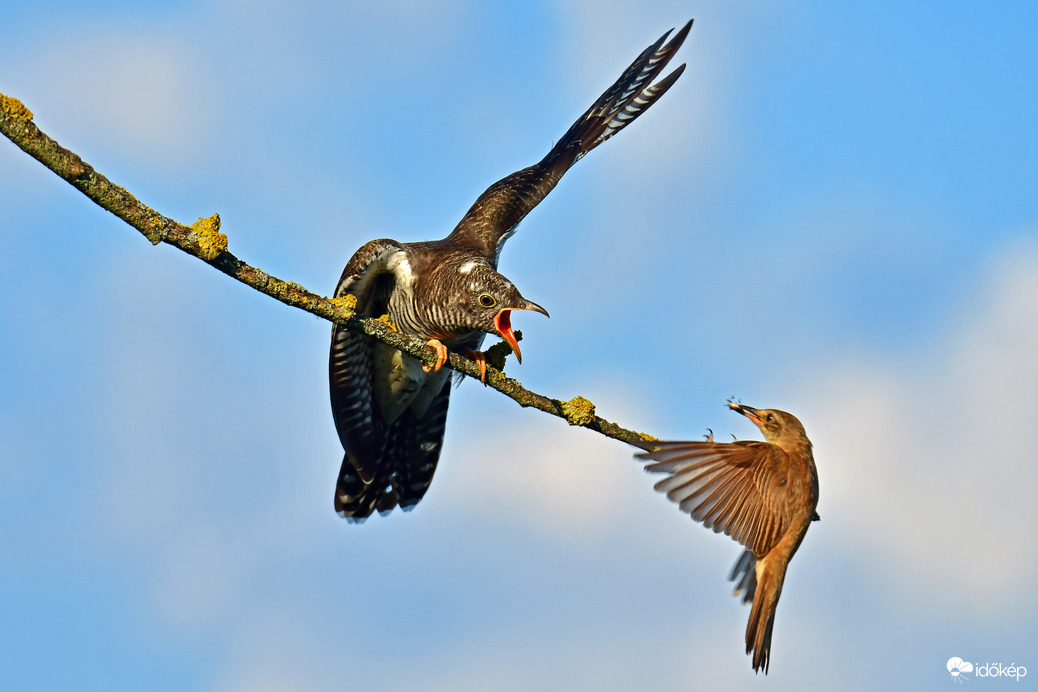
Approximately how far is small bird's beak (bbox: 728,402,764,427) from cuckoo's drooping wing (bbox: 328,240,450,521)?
267 centimetres

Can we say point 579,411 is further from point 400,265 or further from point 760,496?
point 400,265

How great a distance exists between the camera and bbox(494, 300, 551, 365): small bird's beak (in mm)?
6539

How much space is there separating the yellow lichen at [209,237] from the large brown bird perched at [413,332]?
75.7 inches

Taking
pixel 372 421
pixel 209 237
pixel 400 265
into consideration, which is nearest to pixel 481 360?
pixel 400 265

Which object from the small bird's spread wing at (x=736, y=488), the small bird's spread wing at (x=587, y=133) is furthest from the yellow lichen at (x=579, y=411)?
the small bird's spread wing at (x=587, y=133)

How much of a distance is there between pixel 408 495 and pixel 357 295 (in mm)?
2255

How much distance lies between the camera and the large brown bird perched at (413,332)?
683 cm

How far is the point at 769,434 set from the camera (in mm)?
6531

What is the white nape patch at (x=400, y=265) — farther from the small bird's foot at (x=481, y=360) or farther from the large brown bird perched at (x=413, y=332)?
the small bird's foot at (x=481, y=360)

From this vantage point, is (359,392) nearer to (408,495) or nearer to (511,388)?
(408,495)

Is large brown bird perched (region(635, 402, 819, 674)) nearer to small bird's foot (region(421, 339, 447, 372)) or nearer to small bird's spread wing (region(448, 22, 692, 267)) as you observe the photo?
small bird's foot (region(421, 339, 447, 372))

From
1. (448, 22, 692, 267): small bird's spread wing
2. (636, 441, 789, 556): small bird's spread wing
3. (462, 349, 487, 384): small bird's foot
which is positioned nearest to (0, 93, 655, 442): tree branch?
(462, 349, 487, 384): small bird's foot

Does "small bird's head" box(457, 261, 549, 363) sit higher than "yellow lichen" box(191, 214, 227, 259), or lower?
higher

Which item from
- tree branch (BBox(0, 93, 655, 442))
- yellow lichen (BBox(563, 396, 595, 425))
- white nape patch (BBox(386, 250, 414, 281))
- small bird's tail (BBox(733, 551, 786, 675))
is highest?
white nape patch (BBox(386, 250, 414, 281))
